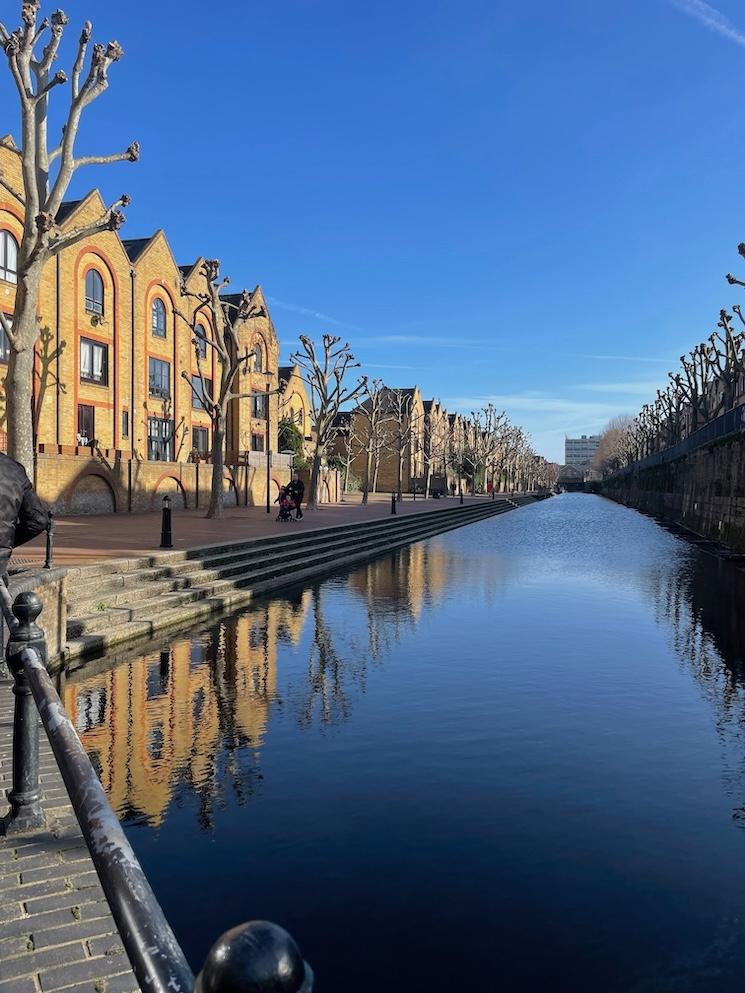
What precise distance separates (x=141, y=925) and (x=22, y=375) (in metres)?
13.7

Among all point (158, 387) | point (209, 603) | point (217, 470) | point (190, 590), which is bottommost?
point (209, 603)

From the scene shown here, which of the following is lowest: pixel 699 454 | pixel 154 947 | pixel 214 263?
pixel 154 947

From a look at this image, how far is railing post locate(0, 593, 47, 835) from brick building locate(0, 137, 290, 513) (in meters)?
20.6

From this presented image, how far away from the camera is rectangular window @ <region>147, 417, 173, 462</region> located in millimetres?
37812

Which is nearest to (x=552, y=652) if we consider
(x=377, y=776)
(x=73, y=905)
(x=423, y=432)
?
(x=377, y=776)

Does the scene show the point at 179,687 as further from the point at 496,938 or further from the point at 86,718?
the point at 496,938

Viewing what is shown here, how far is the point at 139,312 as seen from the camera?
35938 millimetres

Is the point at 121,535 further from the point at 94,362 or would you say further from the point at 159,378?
the point at 159,378

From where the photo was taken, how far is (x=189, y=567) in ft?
44.1

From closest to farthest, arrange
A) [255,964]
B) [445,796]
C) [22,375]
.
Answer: [255,964], [445,796], [22,375]

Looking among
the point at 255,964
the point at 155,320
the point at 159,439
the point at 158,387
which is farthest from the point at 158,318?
the point at 255,964

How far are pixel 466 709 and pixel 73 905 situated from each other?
4.47m

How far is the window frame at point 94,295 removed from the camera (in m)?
32.3

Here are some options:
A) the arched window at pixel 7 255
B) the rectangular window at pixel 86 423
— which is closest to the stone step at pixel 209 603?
the rectangular window at pixel 86 423
